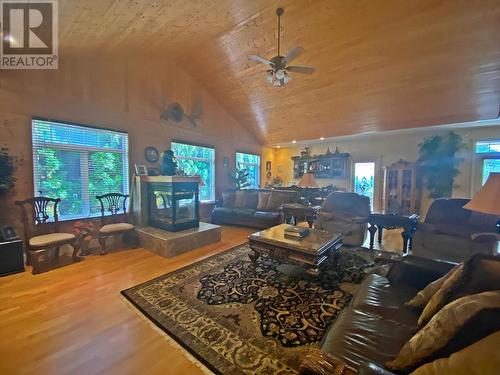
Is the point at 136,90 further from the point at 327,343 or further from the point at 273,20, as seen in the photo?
the point at 327,343

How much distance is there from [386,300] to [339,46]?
4075mm

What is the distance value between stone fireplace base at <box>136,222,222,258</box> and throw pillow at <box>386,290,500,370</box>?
10.7 feet

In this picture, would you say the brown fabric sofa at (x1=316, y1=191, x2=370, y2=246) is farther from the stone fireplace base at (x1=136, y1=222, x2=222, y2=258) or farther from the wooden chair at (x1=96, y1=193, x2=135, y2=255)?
the wooden chair at (x1=96, y1=193, x2=135, y2=255)

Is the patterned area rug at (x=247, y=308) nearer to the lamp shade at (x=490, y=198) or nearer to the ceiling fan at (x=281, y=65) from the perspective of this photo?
the lamp shade at (x=490, y=198)

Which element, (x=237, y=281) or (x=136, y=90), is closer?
(x=237, y=281)

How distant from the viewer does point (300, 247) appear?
2.60 metres

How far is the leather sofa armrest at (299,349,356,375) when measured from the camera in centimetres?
92

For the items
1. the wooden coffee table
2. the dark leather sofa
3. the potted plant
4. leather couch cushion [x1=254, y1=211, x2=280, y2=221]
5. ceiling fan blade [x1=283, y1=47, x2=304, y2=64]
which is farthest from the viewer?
the potted plant

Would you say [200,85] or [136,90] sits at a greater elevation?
[200,85]

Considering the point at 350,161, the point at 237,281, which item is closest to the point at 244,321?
the point at 237,281

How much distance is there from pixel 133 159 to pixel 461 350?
524 cm

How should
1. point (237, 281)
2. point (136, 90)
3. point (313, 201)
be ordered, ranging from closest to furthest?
1. point (237, 281)
2. point (136, 90)
3. point (313, 201)

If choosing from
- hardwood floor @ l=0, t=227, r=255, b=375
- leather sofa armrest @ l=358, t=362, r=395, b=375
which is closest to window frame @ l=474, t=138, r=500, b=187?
leather sofa armrest @ l=358, t=362, r=395, b=375

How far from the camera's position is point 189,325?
196 centimetres
